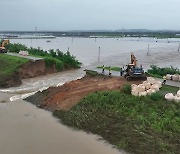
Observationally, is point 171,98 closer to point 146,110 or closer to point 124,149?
point 146,110

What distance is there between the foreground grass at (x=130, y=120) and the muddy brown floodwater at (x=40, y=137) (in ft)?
1.90

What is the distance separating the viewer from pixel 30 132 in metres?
15.8

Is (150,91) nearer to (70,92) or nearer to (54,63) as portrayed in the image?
(70,92)

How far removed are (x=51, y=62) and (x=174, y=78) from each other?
1575 cm

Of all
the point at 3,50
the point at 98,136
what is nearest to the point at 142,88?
the point at 98,136

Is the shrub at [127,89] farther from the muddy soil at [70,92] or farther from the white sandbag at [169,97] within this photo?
the white sandbag at [169,97]

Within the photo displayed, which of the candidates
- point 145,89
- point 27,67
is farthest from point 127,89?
point 27,67

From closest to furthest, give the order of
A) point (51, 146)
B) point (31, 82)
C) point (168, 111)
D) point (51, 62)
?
point (51, 146)
point (168, 111)
point (31, 82)
point (51, 62)

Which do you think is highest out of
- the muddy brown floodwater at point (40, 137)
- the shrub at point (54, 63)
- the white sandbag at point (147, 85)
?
the white sandbag at point (147, 85)

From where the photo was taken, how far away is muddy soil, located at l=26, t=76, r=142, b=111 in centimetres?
1928

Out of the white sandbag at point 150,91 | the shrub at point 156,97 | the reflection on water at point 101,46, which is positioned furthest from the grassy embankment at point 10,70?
the shrub at point 156,97

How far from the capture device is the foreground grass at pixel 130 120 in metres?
13.2

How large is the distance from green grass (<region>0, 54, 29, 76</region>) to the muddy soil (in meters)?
8.10

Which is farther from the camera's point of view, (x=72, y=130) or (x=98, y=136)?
(x=72, y=130)
